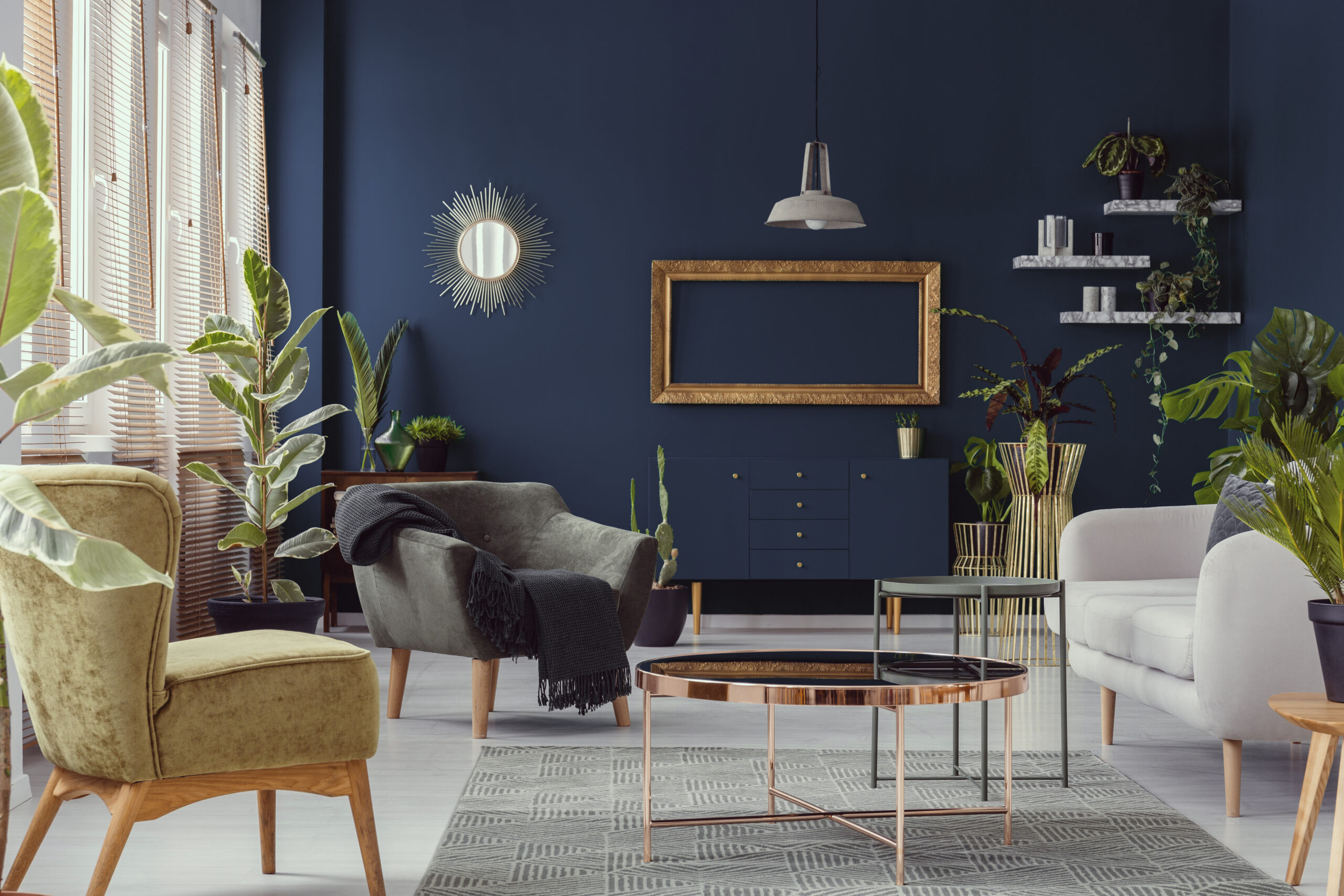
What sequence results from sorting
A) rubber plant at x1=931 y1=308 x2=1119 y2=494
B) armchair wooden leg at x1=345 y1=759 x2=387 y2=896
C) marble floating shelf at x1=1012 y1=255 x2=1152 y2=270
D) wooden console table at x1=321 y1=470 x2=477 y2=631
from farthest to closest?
marble floating shelf at x1=1012 y1=255 x2=1152 y2=270 → wooden console table at x1=321 y1=470 x2=477 y2=631 → rubber plant at x1=931 y1=308 x2=1119 y2=494 → armchair wooden leg at x1=345 y1=759 x2=387 y2=896

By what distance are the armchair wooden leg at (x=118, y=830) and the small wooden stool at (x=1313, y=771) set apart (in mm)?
2059

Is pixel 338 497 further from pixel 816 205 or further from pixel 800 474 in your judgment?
pixel 816 205

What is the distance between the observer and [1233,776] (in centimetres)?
293

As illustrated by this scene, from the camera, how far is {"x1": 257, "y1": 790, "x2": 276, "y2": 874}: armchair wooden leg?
8.07 feet

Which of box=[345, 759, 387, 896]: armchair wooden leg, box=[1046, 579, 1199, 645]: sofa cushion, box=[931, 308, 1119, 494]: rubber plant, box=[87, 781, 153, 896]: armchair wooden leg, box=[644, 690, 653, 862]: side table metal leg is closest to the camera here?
box=[87, 781, 153, 896]: armchair wooden leg

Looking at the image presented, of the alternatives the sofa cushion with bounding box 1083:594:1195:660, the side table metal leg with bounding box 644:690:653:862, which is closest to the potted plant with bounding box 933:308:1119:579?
the sofa cushion with bounding box 1083:594:1195:660

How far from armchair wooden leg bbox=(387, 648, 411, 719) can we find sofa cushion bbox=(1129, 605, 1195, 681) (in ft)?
7.21

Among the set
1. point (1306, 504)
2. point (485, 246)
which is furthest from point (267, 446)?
point (1306, 504)

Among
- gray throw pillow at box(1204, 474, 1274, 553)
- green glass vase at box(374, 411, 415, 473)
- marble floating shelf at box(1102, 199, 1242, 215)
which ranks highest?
marble floating shelf at box(1102, 199, 1242, 215)

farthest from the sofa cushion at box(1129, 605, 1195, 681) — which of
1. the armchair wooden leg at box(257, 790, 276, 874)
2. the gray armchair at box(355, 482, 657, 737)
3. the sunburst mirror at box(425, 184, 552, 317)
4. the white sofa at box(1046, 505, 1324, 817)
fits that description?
the sunburst mirror at box(425, 184, 552, 317)

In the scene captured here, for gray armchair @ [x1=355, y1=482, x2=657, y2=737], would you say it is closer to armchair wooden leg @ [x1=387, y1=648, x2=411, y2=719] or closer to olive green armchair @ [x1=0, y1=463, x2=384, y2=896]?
armchair wooden leg @ [x1=387, y1=648, x2=411, y2=719]

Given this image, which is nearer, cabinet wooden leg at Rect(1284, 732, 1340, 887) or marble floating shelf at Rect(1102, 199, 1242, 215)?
cabinet wooden leg at Rect(1284, 732, 1340, 887)

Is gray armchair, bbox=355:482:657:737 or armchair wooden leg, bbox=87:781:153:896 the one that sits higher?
gray armchair, bbox=355:482:657:737

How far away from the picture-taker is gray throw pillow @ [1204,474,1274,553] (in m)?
3.52
